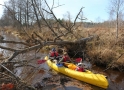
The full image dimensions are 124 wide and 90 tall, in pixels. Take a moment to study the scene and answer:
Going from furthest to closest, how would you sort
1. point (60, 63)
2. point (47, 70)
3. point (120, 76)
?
point (47, 70)
point (60, 63)
point (120, 76)

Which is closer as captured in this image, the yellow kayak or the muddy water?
the yellow kayak

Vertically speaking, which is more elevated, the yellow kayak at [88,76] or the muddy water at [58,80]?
the yellow kayak at [88,76]

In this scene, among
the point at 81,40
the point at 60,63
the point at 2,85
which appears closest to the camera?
the point at 2,85

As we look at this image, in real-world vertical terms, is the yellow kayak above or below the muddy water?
above

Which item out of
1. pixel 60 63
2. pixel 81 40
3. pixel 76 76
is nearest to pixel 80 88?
pixel 76 76

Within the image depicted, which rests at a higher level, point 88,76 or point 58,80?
point 88,76

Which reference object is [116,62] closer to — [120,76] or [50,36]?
[120,76]

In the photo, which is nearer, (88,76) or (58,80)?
(88,76)

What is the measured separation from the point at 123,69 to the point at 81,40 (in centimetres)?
386

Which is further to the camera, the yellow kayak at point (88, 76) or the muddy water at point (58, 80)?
the muddy water at point (58, 80)

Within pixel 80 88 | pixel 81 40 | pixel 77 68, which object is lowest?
pixel 80 88

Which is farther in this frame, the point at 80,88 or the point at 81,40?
the point at 81,40

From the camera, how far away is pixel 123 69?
30.2 ft

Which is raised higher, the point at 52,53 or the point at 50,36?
the point at 50,36
